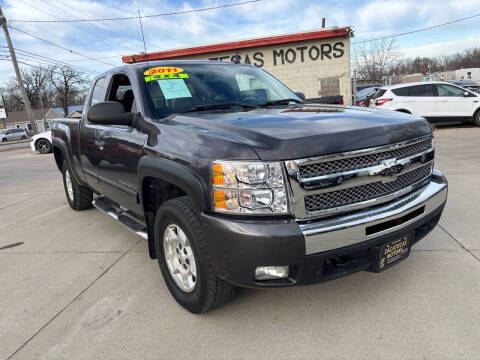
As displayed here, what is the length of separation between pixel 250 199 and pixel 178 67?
75.3 inches

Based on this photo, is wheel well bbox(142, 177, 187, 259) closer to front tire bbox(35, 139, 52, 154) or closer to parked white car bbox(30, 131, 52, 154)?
parked white car bbox(30, 131, 52, 154)

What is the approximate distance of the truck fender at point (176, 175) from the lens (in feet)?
7.22

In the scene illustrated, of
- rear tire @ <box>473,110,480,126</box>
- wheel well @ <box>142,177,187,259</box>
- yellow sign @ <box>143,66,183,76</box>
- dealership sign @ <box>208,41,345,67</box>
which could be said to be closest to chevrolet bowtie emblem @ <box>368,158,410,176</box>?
wheel well @ <box>142,177,187,259</box>

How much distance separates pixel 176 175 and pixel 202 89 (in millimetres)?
1194

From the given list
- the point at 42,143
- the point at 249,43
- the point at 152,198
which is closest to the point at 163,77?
the point at 152,198

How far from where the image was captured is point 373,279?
2947 millimetres

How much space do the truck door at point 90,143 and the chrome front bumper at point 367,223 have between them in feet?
9.01

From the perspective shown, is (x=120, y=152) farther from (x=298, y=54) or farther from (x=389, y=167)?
(x=298, y=54)

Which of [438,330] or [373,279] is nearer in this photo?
[438,330]

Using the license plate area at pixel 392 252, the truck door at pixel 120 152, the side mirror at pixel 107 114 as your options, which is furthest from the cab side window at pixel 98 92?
the license plate area at pixel 392 252

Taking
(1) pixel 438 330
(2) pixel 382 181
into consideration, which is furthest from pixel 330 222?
(1) pixel 438 330

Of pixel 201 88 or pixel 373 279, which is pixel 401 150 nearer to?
pixel 373 279

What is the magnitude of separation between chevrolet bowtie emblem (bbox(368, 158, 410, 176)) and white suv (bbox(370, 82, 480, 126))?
34.2 feet

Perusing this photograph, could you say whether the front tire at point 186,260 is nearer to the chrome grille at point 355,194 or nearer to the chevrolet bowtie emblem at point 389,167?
the chrome grille at point 355,194
